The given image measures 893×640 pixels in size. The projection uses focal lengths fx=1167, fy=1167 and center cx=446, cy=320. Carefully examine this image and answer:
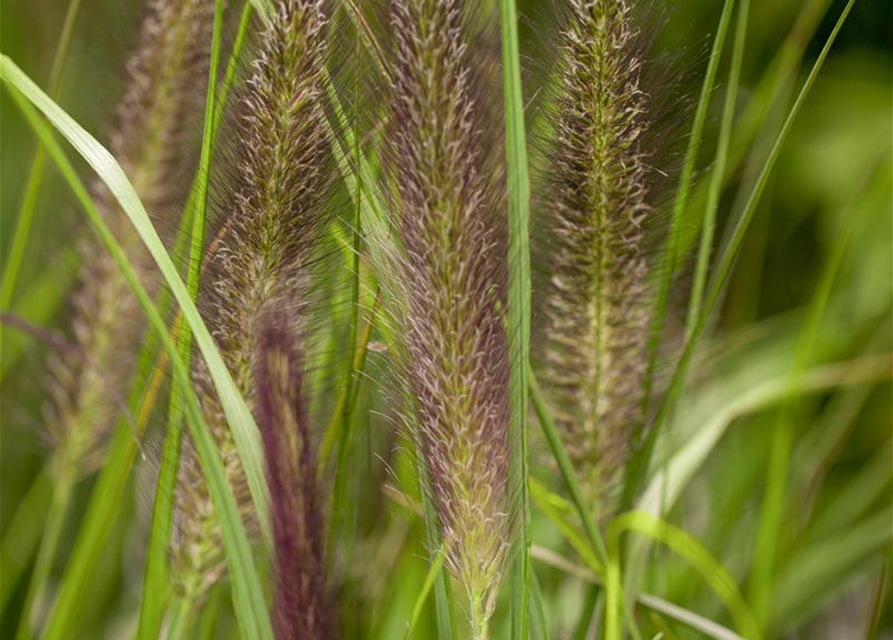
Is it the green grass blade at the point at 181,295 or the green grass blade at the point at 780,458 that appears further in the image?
the green grass blade at the point at 780,458

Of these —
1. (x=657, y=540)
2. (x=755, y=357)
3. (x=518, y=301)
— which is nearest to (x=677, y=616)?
(x=657, y=540)

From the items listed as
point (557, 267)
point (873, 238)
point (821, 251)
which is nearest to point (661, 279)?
point (557, 267)

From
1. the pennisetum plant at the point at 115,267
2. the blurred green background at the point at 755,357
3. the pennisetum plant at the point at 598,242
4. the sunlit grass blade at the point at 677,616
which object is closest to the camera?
the pennisetum plant at the point at 598,242

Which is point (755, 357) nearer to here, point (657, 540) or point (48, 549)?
point (657, 540)

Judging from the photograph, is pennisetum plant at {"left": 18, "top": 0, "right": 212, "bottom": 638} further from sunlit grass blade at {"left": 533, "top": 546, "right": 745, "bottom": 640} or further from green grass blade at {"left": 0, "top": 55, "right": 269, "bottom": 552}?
sunlit grass blade at {"left": 533, "top": 546, "right": 745, "bottom": 640}

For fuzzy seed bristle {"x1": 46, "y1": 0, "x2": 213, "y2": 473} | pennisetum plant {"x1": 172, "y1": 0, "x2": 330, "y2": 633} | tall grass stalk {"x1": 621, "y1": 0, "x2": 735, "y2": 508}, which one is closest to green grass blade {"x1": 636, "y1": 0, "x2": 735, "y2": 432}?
tall grass stalk {"x1": 621, "y1": 0, "x2": 735, "y2": 508}

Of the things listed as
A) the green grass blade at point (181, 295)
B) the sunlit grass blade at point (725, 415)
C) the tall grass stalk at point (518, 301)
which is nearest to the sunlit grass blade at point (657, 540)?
the sunlit grass blade at point (725, 415)

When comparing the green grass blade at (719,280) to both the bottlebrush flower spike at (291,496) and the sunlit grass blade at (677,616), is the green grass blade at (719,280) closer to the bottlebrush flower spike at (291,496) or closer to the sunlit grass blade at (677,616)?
the sunlit grass blade at (677,616)
